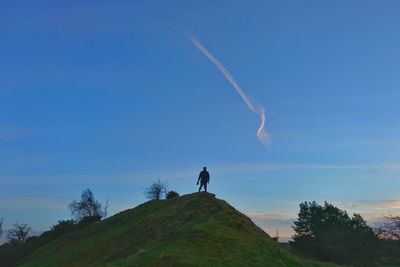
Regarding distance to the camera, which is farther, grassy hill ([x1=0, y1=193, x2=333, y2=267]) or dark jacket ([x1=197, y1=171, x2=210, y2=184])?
dark jacket ([x1=197, y1=171, x2=210, y2=184])

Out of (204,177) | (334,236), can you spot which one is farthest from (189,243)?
(334,236)

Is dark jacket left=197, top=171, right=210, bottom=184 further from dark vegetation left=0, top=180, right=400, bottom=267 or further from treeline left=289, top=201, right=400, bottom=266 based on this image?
treeline left=289, top=201, right=400, bottom=266

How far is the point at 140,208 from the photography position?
5388 centimetres

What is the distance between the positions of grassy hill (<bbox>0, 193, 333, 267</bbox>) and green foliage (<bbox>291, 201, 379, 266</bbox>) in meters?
25.7

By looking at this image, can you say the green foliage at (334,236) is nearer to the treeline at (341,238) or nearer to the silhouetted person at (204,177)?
the treeline at (341,238)

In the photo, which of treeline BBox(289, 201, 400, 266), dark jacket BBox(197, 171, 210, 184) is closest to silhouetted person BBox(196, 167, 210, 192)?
dark jacket BBox(197, 171, 210, 184)

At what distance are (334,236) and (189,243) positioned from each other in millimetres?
39203

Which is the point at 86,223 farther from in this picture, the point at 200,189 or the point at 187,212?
the point at 187,212

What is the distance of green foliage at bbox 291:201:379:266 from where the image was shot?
6159 centimetres

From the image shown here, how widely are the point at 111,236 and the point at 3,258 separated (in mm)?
30901

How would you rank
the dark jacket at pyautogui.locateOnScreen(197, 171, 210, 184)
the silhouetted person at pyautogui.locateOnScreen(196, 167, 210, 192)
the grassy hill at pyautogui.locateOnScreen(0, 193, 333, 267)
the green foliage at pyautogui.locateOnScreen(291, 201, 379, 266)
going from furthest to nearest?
the green foliage at pyautogui.locateOnScreen(291, 201, 379, 266)
the dark jacket at pyautogui.locateOnScreen(197, 171, 210, 184)
the silhouetted person at pyautogui.locateOnScreen(196, 167, 210, 192)
the grassy hill at pyautogui.locateOnScreen(0, 193, 333, 267)

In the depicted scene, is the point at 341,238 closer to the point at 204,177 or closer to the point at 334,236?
the point at 334,236

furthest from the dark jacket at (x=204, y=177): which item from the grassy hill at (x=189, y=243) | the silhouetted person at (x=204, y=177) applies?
the grassy hill at (x=189, y=243)

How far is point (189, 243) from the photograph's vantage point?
3003cm
